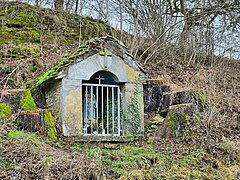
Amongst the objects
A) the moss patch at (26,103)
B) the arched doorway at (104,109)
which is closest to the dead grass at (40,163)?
the moss patch at (26,103)

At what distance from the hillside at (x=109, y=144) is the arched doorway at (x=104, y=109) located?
2.68 feet

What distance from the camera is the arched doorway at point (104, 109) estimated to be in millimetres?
8695

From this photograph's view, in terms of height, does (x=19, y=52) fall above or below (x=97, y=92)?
Answer: above

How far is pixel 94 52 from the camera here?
8.48m

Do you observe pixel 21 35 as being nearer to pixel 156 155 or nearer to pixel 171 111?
pixel 171 111

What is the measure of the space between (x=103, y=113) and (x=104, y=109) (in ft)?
0.35

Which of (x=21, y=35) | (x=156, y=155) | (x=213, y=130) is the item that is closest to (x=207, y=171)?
(x=156, y=155)

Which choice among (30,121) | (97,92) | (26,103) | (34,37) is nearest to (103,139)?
(97,92)

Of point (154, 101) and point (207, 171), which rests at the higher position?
point (154, 101)

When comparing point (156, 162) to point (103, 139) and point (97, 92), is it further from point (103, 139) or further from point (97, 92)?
point (97, 92)

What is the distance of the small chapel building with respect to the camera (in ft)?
26.3

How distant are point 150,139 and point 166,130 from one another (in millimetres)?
506

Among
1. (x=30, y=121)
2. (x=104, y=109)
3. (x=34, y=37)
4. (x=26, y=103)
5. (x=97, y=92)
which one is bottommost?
(x=30, y=121)

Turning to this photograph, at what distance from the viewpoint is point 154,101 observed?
10.5 metres
